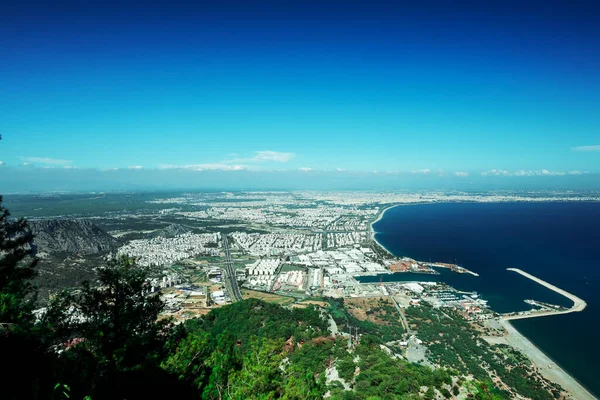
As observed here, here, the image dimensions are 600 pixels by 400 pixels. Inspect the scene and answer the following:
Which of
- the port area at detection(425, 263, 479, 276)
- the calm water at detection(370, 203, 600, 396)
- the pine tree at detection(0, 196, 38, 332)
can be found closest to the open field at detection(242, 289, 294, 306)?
the calm water at detection(370, 203, 600, 396)

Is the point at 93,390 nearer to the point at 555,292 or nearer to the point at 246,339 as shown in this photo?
the point at 246,339

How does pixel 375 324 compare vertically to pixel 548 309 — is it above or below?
below

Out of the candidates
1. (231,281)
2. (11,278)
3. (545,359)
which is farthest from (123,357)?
(231,281)

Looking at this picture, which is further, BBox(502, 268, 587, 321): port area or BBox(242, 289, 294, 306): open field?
BBox(242, 289, 294, 306): open field

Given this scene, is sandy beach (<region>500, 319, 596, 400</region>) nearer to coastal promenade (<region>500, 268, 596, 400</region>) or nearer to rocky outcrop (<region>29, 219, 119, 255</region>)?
coastal promenade (<region>500, 268, 596, 400</region>)

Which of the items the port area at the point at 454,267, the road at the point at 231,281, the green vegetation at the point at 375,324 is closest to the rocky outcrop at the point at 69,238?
the road at the point at 231,281

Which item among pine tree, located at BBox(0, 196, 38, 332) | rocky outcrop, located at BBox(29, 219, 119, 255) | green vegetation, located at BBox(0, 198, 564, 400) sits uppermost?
pine tree, located at BBox(0, 196, 38, 332)

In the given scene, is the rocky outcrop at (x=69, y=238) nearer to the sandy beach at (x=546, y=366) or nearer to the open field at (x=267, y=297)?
the open field at (x=267, y=297)

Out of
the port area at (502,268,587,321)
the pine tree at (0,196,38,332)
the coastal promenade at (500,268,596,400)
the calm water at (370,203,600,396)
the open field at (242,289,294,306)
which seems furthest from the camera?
the open field at (242,289,294,306)

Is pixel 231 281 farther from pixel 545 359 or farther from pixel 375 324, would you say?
pixel 545 359
